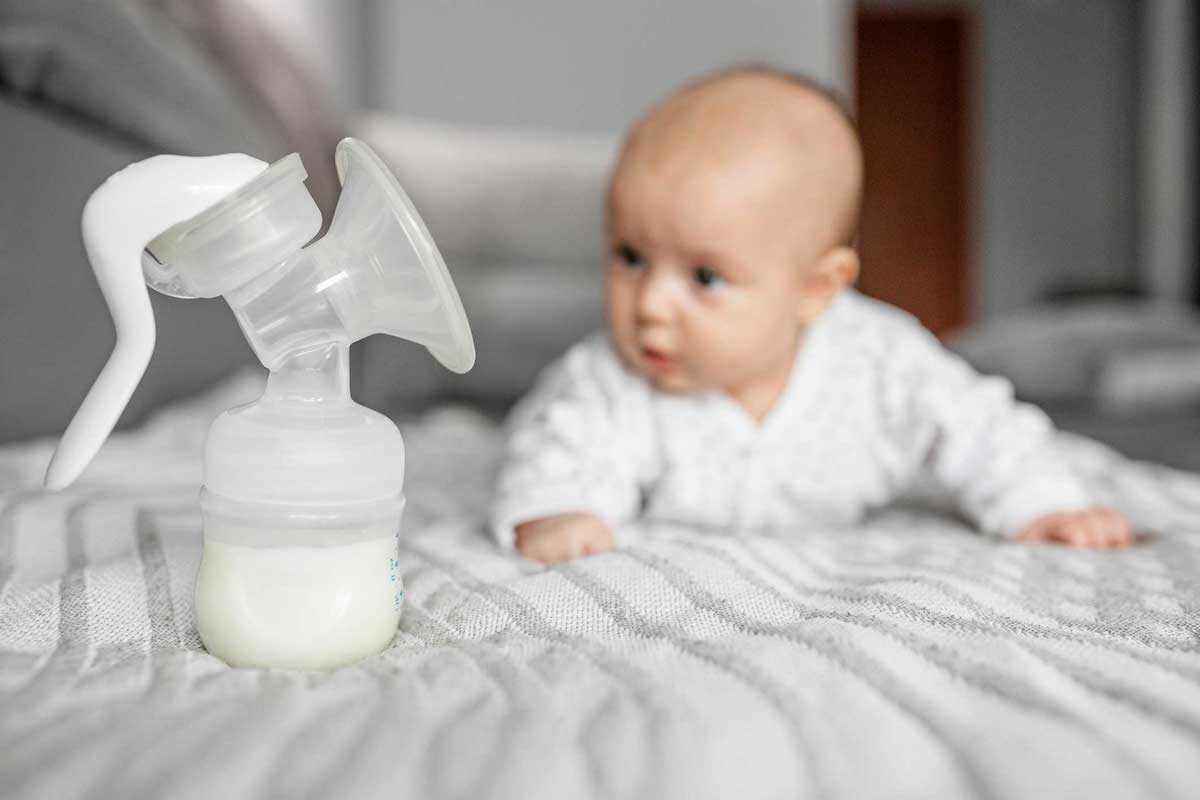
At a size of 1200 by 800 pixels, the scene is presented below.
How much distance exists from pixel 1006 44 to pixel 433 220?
4.23 metres

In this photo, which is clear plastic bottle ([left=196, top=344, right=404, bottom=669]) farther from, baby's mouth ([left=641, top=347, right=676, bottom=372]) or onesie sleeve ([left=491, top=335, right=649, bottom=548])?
baby's mouth ([left=641, top=347, right=676, bottom=372])

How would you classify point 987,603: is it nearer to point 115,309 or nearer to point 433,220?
point 115,309

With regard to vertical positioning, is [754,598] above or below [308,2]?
below

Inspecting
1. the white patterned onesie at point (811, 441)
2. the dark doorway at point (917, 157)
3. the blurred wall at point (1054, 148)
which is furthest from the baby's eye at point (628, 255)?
the dark doorway at point (917, 157)

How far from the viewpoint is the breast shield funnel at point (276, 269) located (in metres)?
0.46

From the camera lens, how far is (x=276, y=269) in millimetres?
486

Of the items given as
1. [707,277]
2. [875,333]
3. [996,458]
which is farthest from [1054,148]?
[707,277]

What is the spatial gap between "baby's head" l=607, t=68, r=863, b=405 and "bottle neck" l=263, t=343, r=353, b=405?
0.38 m

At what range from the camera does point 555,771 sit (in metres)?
0.36

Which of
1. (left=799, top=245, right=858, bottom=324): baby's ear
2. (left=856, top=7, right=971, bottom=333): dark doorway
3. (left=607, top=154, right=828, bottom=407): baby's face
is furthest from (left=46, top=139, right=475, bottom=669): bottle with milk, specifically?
(left=856, top=7, right=971, bottom=333): dark doorway

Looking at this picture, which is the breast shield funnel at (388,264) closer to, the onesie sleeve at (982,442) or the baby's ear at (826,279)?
the baby's ear at (826,279)

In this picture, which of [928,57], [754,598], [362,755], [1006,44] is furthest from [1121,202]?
[362,755]

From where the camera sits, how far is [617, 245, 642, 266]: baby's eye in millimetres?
→ 872

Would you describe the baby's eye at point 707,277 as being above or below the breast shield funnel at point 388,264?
below
